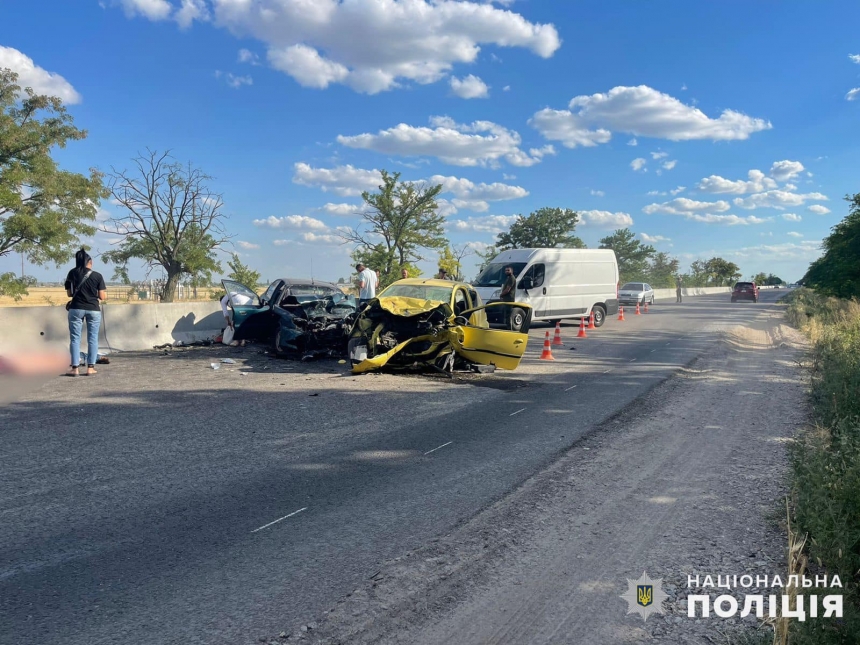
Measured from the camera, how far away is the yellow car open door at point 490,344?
10.4 metres

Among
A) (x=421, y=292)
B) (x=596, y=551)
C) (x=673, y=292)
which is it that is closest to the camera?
(x=596, y=551)

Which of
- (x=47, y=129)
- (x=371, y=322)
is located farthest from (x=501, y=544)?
(x=47, y=129)

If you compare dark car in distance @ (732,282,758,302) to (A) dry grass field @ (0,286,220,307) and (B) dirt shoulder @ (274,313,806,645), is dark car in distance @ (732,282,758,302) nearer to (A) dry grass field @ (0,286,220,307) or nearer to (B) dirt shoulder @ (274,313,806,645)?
(A) dry grass field @ (0,286,220,307)

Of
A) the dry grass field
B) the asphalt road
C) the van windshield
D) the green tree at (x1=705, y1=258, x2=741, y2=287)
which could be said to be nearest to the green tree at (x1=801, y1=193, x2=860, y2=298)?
the van windshield

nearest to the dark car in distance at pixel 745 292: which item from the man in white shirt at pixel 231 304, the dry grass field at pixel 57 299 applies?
the dry grass field at pixel 57 299

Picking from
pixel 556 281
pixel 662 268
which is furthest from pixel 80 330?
pixel 662 268

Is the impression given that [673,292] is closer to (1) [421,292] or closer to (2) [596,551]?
(1) [421,292]

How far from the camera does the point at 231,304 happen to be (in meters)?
13.8

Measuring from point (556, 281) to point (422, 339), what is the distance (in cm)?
1028

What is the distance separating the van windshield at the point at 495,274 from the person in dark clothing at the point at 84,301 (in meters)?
11.8

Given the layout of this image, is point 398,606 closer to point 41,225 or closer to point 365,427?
point 365,427

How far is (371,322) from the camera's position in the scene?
1081 cm

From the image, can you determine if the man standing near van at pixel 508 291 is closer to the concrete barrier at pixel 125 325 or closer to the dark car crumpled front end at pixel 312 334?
the dark car crumpled front end at pixel 312 334

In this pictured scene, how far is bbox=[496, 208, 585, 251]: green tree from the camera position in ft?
208
